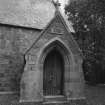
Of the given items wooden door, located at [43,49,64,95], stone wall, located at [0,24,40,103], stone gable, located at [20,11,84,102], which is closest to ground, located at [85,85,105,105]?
stone gable, located at [20,11,84,102]

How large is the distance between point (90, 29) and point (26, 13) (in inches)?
304

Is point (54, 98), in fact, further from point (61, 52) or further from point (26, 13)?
point (26, 13)

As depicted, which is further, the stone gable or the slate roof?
the slate roof

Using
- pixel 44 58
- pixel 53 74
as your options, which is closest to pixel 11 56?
pixel 44 58

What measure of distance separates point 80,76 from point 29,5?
6889 mm

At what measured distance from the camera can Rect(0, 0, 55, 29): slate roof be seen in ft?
33.9

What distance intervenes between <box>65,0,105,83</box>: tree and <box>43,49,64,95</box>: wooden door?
6.49 meters

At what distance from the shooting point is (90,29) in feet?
53.9

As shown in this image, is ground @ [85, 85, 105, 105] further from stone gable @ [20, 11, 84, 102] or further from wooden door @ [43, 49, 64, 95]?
wooden door @ [43, 49, 64, 95]

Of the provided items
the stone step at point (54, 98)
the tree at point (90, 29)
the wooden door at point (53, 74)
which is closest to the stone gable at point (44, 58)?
the stone step at point (54, 98)

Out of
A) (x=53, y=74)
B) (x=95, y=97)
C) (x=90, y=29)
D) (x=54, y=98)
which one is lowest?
(x=95, y=97)

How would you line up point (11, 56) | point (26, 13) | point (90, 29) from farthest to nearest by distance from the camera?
point (90, 29)
point (26, 13)
point (11, 56)

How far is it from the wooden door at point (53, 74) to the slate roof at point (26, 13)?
2.81 m

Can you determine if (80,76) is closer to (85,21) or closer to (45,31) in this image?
(45,31)
